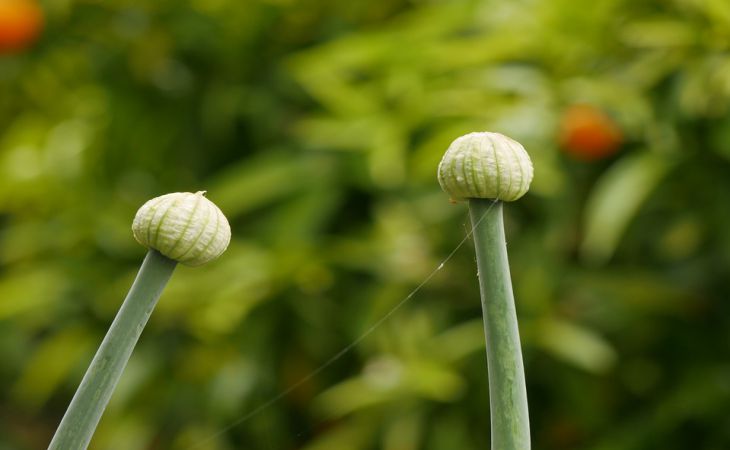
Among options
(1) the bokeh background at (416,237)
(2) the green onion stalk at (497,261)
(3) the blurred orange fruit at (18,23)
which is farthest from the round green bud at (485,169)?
(3) the blurred orange fruit at (18,23)

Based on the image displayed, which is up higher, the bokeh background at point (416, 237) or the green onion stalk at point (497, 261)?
the bokeh background at point (416, 237)

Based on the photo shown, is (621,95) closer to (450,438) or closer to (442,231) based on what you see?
(442,231)

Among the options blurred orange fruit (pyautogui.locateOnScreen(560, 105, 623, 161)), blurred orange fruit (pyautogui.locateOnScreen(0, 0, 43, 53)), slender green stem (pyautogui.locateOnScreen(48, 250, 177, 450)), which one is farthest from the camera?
blurred orange fruit (pyautogui.locateOnScreen(0, 0, 43, 53))

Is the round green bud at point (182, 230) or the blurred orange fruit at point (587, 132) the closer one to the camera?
the round green bud at point (182, 230)

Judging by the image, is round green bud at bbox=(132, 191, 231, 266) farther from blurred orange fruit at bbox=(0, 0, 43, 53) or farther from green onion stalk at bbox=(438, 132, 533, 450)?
blurred orange fruit at bbox=(0, 0, 43, 53)

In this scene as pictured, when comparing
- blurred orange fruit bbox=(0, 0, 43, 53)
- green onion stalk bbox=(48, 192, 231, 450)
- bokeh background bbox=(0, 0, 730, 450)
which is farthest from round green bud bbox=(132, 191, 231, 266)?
blurred orange fruit bbox=(0, 0, 43, 53)

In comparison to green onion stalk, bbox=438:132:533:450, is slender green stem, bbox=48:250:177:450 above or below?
below

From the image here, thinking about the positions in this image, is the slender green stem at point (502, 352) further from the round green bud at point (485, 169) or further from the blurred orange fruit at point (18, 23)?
the blurred orange fruit at point (18, 23)

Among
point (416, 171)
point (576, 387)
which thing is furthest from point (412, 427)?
point (416, 171)
